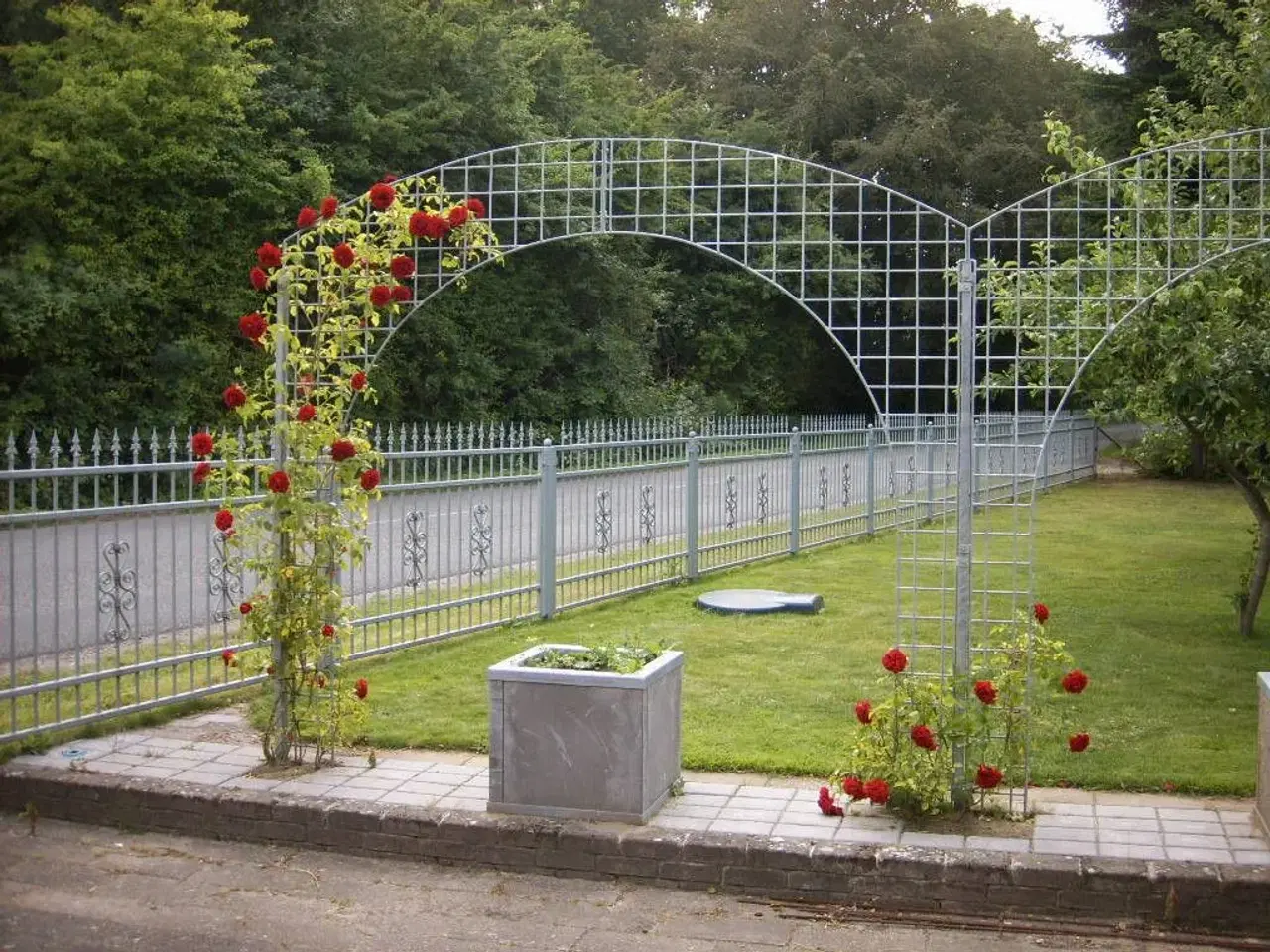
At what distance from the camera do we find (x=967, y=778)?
5.91 meters

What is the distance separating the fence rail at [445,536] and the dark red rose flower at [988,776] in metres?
1.14

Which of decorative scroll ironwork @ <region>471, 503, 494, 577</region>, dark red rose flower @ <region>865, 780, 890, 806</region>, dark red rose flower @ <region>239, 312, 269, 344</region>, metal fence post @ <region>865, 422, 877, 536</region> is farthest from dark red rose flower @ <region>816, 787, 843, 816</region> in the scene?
metal fence post @ <region>865, 422, 877, 536</region>

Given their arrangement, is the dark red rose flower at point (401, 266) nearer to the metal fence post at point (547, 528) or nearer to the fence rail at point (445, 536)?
the fence rail at point (445, 536)

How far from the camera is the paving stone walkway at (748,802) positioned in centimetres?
560

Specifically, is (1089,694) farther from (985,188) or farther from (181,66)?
(985,188)

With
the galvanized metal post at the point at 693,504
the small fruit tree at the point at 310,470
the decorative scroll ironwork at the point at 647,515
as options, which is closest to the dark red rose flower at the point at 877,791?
the small fruit tree at the point at 310,470

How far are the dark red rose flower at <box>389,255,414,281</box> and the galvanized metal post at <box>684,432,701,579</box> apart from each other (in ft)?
21.9

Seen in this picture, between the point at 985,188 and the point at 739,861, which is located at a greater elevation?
the point at 985,188

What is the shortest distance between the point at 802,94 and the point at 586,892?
119ft

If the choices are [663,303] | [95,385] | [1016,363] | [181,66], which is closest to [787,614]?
[1016,363]

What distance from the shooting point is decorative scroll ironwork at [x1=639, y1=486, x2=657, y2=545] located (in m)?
12.5

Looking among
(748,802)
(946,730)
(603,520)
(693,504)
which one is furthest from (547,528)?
(946,730)

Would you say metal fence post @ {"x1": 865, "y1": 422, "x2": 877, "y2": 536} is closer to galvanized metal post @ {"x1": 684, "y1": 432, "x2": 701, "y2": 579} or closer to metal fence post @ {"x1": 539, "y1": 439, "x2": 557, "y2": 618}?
galvanized metal post @ {"x1": 684, "y1": 432, "x2": 701, "y2": 579}

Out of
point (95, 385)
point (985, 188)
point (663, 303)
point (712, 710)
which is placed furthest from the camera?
point (985, 188)
